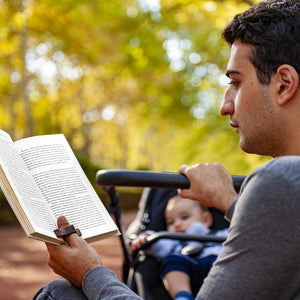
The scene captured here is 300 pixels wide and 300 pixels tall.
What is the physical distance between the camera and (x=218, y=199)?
5.75 feet

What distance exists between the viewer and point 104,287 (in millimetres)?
1310

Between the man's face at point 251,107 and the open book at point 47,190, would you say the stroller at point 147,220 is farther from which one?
the man's face at point 251,107

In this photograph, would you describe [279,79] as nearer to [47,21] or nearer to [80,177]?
[80,177]

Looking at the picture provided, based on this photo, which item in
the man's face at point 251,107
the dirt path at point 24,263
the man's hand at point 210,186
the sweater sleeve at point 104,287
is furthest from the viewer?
the dirt path at point 24,263

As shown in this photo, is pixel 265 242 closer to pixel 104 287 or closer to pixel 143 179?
pixel 104 287

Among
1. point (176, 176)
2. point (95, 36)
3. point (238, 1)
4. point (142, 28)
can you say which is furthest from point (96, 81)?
point (176, 176)

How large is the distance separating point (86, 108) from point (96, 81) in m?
2.72

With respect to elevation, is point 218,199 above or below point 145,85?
above

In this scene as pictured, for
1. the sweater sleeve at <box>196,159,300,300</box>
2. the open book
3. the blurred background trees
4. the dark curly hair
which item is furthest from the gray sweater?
the blurred background trees

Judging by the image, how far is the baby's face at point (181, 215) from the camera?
339 centimetres

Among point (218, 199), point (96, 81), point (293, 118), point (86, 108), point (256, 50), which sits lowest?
point (86, 108)

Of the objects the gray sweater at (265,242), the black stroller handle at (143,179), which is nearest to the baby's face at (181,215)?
the black stroller handle at (143,179)

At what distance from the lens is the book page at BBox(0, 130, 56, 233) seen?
1425 millimetres

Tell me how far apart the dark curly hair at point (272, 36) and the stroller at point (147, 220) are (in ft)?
1.75
